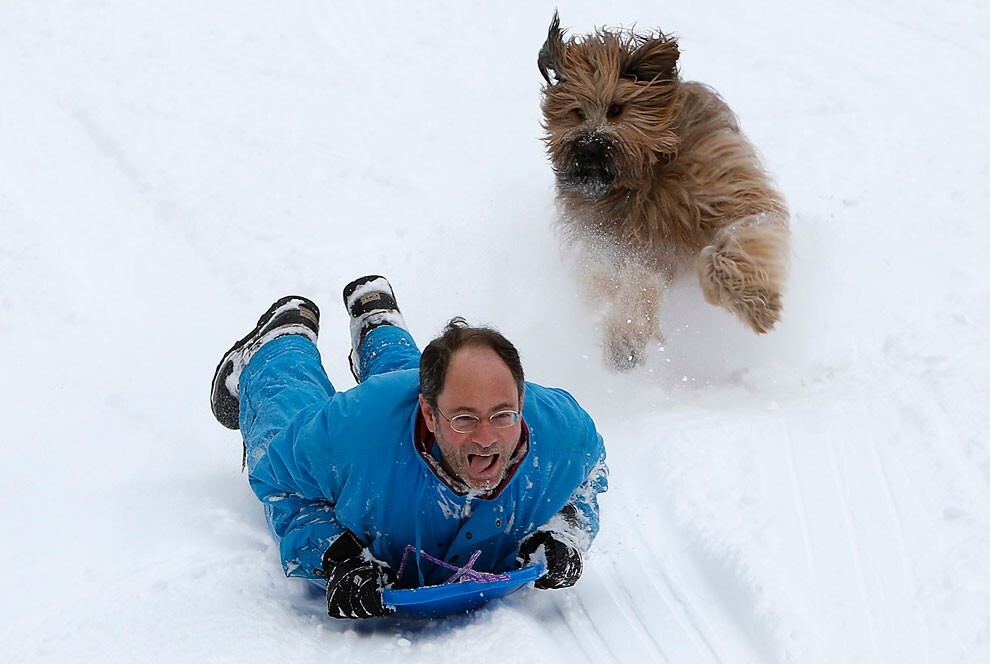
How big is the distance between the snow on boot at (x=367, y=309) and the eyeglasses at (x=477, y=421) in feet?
4.31

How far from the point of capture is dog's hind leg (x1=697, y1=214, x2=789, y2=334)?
15.2ft

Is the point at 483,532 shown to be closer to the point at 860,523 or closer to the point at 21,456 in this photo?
the point at 860,523

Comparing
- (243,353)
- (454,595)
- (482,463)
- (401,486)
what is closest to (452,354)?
(482,463)

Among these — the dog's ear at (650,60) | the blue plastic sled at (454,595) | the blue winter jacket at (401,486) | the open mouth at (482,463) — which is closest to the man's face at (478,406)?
the open mouth at (482,463)

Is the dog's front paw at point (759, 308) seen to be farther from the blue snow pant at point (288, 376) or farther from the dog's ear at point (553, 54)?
the blue snow pant at point (288, 376)

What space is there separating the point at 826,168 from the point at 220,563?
428 centimetres

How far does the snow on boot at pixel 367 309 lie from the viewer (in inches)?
164

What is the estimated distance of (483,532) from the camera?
3.22m

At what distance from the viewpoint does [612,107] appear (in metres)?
4.67

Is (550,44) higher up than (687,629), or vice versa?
(550,44)

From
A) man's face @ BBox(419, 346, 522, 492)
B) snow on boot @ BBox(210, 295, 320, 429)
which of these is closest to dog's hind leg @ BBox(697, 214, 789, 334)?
snow on boot @ BBox(210, 295, 320, 429)

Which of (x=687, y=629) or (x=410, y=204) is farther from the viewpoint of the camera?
(x=410, y=204)

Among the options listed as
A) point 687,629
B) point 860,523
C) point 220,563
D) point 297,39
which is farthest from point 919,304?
point 297,39

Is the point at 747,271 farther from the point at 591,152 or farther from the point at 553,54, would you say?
the point at 553,54
